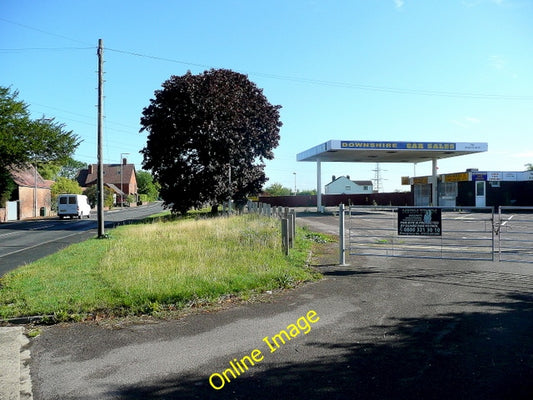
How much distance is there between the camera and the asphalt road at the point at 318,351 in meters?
4.20

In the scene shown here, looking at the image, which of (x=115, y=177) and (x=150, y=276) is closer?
(x=150, y=276)

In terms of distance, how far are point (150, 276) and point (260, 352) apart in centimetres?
425

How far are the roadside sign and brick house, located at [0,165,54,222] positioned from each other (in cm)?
4177

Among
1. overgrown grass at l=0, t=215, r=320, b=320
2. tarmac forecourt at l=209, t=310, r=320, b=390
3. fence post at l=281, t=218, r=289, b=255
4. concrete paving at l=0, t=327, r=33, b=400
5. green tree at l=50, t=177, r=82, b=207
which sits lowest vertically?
concrete paving at l=0, t=327, r=33, b=400

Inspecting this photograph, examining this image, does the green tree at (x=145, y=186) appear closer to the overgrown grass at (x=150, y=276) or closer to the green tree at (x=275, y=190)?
the green tree at (x=275, y=190)

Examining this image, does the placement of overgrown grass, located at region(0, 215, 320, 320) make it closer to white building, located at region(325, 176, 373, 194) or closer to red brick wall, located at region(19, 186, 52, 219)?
red brick wall, located at region(19, 186, 52, 219)

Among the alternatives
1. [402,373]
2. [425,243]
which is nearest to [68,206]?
[425,243]

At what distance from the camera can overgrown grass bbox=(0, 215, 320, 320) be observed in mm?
7176

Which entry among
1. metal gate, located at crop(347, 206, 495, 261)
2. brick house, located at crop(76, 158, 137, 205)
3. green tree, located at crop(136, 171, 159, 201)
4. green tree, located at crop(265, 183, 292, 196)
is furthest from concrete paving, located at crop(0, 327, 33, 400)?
green tree, located at crop(136, 171, 159, 201)

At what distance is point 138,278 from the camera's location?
28.5 feet

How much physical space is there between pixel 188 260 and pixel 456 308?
6.22 meters

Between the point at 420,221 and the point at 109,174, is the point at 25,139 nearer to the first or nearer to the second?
the point at 420,221

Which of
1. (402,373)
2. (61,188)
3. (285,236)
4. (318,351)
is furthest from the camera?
(61,188)

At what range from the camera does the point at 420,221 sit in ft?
34.8
